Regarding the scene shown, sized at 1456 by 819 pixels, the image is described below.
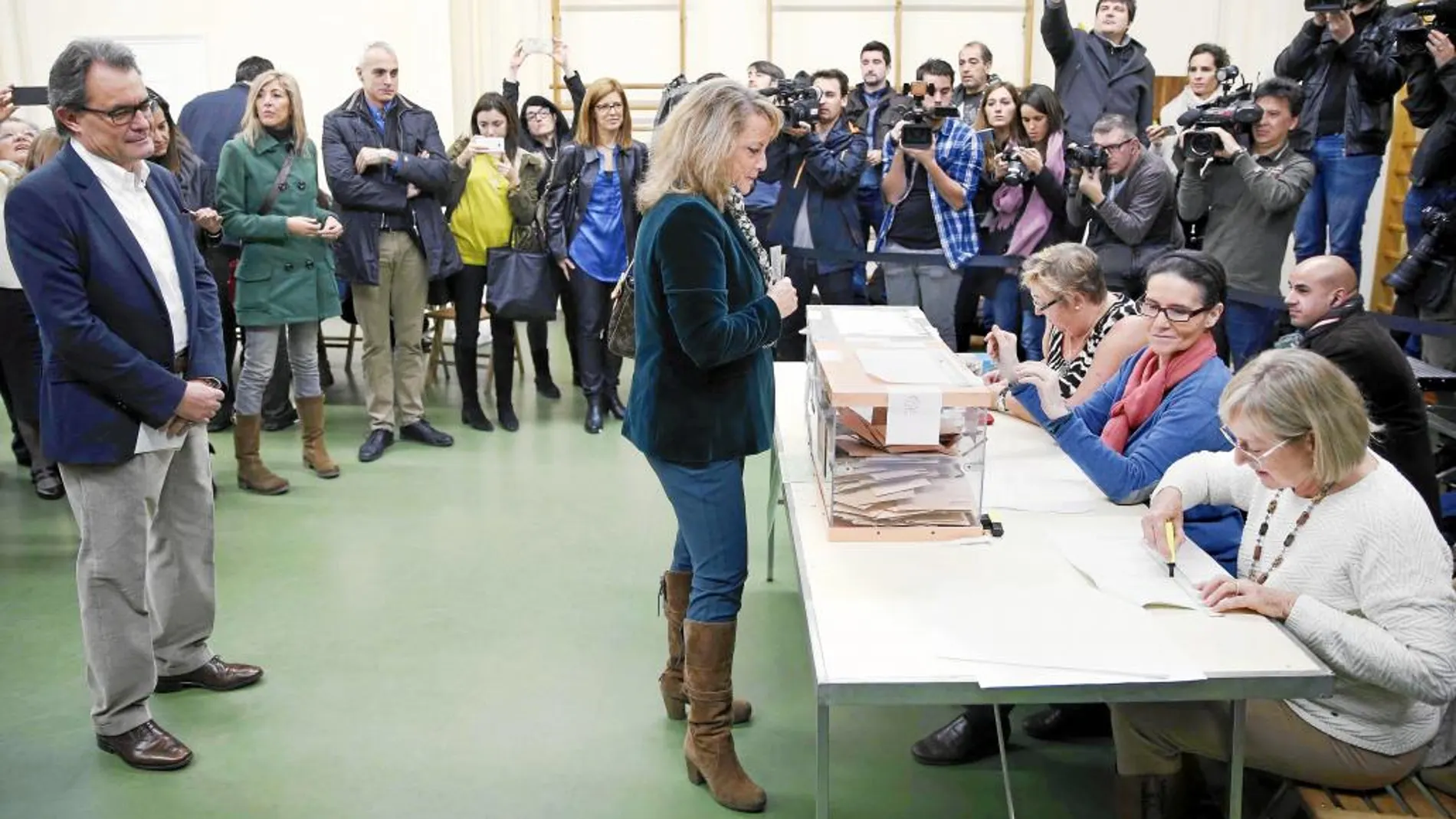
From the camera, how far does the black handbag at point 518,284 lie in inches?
221

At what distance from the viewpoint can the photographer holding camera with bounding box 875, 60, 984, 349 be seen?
18.0ft

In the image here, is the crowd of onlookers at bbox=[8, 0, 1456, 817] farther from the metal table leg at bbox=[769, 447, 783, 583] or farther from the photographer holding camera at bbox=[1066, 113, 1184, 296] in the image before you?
the metal table leg at bbox=[769, 447, 783, 583]

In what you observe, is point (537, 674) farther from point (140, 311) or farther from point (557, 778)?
point (140, 311)

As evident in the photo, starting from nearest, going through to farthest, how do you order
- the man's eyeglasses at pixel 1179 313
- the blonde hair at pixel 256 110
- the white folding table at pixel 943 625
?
the white folding table at pixel 943 625, the man's eyeglasses at pixel 1179 313, the blonde hair at pixel 256 110

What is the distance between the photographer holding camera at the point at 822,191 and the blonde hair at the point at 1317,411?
3.66m

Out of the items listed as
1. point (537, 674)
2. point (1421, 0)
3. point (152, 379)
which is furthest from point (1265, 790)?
point (1421, 0)

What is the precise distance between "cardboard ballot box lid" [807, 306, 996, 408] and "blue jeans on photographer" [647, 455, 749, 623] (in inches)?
11.5

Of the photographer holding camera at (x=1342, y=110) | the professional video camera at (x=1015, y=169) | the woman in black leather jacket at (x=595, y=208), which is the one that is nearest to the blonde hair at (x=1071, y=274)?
the professional video camera at (x=1015, y=169)

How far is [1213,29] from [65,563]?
7.72 meters

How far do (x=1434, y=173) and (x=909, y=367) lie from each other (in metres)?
3.08

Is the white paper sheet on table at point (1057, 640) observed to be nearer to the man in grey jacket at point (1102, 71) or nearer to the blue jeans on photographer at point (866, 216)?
the blue jeans on photographer at point (866, 216)

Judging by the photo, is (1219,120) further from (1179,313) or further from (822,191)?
→ (1179,313)

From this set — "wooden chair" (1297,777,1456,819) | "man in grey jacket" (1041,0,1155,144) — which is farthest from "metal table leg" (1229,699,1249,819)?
"man in grey jacket" (1041,0,1155,144)

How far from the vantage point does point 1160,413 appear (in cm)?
279
